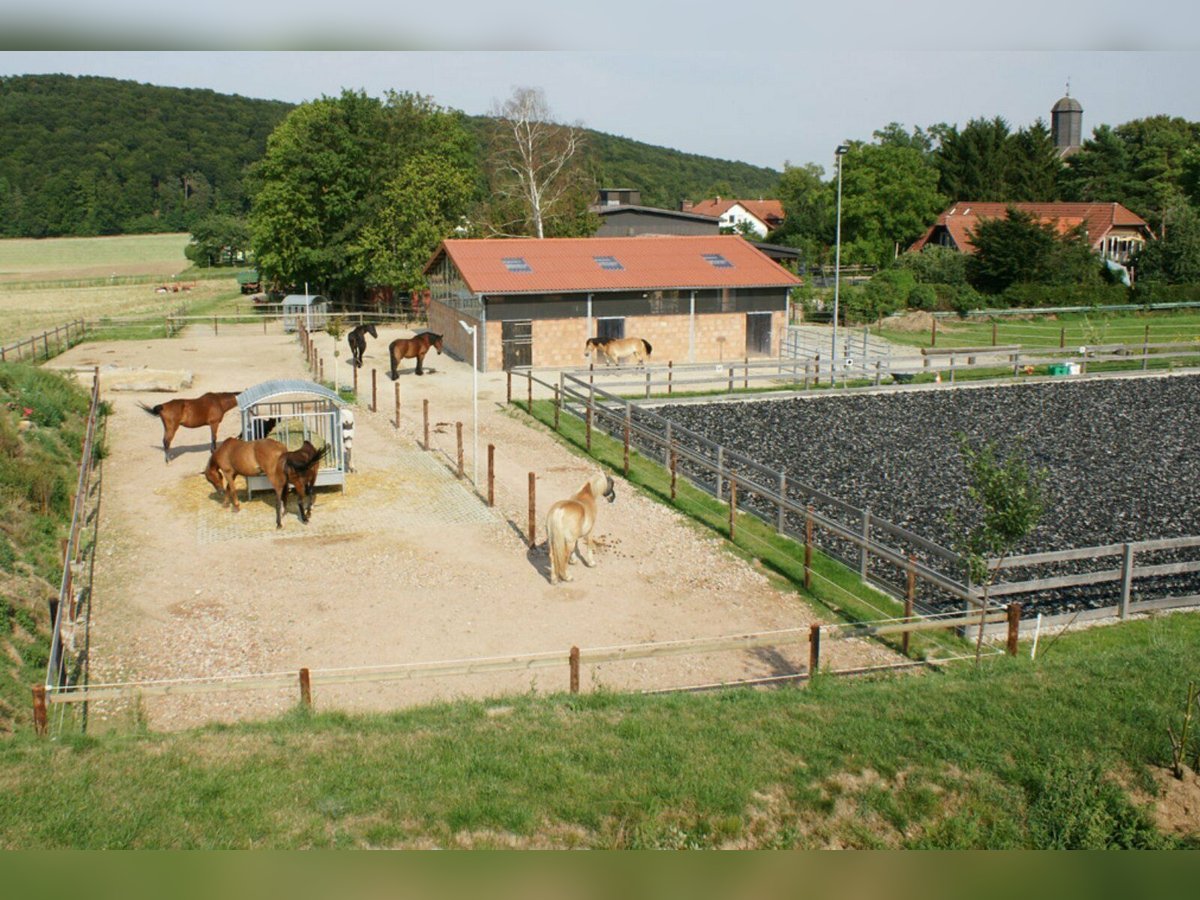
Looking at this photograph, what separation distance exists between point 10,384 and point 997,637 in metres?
15.9

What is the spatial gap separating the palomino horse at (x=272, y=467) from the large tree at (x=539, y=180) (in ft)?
83.2

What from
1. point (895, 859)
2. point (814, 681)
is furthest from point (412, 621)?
point (895, 859)

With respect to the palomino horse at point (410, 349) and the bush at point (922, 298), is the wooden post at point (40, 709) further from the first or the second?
the bush at point (922, 298)

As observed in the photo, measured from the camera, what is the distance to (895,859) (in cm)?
209

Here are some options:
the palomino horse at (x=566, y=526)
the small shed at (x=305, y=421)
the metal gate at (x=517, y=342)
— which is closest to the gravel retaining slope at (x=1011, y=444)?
the palomino horse at (x=566, y=526)

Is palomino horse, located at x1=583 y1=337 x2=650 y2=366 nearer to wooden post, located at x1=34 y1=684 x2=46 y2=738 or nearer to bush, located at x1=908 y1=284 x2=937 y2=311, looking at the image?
bush, located at x1=908 y1=284 x2=937 y2=311

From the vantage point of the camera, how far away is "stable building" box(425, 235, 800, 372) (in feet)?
82.2

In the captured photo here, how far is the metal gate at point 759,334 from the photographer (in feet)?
89.8

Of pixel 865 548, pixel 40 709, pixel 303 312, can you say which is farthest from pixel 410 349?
pixel 40 709

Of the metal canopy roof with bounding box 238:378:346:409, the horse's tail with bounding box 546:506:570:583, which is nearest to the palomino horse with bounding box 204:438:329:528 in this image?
the metal canopy roof with bounding box 238:378:346:409

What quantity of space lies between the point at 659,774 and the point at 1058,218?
4396 cm

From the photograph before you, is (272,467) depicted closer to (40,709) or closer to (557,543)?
(557,543)

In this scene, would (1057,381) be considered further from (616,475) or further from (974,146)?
(974,146)

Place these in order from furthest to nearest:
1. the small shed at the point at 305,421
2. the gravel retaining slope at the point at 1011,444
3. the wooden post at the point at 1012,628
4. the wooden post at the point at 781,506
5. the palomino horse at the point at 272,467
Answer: the small shed at the point at 305,421 < the palomino horse at the point at 272,467 < the gravel retaining slope at the point at 1011,444 < the wooden post at the point at 781,506 < the wooden post at the point at 1012,628
